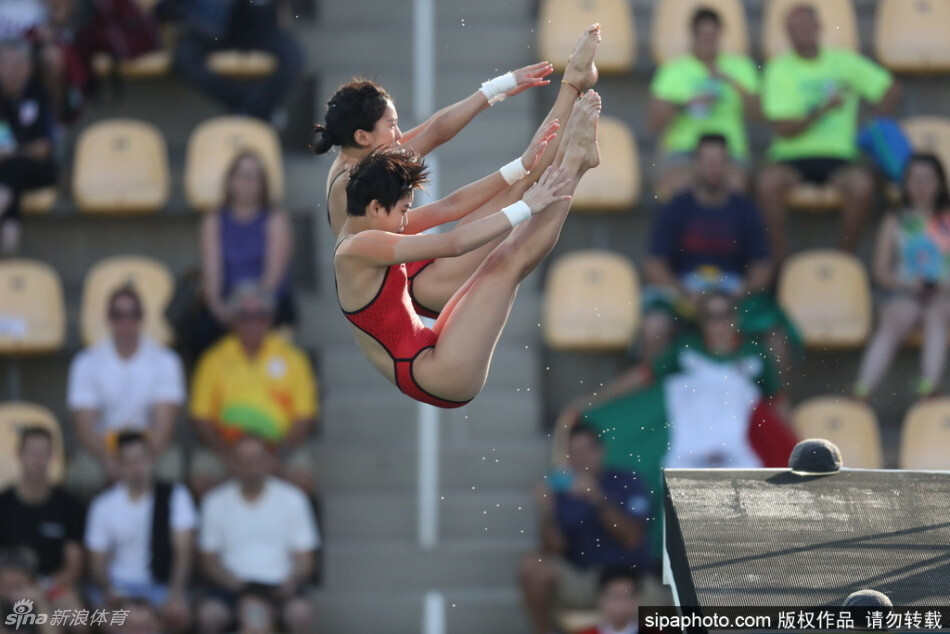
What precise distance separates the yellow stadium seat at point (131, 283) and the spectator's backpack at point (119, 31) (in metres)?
1.28

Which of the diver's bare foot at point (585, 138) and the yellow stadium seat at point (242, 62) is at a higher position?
the yellow stadium seat at point (242, 62)

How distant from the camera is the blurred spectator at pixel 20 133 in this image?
28.3ft

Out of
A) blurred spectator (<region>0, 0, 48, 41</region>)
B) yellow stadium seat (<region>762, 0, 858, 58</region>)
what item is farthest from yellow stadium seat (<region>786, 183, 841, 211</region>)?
blurred spectator (<region>0, 0, 48, 41</region>)

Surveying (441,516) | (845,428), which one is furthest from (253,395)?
(845,428)

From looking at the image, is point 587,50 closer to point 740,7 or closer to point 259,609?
point 259,609

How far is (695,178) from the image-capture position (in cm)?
823

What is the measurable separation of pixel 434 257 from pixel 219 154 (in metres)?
3.96

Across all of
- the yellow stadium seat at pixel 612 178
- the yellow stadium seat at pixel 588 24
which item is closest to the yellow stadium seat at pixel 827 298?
the yellow stadium seat at pixel 612 178

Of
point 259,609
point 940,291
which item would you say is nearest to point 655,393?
point 940,291

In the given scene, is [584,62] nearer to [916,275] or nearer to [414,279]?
[414,279]

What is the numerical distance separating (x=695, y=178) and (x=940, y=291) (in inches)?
53.3

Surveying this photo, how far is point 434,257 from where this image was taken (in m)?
5.06

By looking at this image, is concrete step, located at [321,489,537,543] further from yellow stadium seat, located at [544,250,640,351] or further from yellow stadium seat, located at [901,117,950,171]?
yellow stadium seat, located at [901,117,950,171]

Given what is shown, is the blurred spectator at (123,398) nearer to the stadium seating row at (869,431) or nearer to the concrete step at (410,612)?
the concrete step at (410,612)
